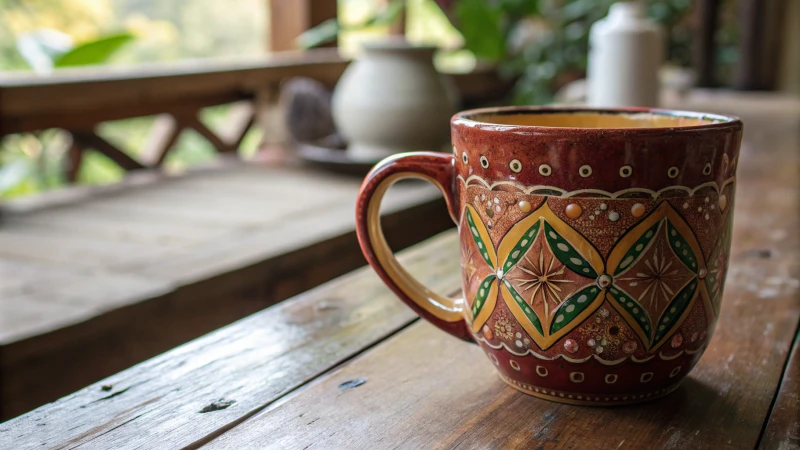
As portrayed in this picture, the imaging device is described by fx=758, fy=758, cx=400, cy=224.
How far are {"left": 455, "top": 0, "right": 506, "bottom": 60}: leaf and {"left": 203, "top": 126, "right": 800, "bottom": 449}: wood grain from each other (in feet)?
8.15

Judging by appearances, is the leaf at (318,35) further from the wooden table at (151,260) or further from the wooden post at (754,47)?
the wooden post at (754,47)

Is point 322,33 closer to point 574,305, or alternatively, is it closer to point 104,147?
point 104,147

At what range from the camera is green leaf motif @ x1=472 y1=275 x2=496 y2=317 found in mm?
367

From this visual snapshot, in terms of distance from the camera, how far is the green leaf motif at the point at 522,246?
344 mm

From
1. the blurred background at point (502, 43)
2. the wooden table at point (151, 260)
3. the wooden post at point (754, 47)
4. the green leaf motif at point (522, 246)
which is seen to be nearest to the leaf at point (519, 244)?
the green leaf motif at point (522, 246)

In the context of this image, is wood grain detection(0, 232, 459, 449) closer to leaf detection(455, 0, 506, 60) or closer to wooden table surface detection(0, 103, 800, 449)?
wooden table surface detection(0, 103, 800, 449)

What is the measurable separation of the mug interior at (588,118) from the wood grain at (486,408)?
0.14m

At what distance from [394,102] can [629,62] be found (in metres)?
0.51

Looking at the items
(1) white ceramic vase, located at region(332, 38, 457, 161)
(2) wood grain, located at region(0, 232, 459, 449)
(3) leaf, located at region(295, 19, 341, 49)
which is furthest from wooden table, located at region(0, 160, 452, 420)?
(3) leaf, located at region(295, 19, 341, 49)

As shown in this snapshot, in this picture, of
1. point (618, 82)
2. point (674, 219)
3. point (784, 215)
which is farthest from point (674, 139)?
point (618, 82)

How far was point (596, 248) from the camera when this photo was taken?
0.34 metres

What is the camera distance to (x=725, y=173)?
1.17 feet

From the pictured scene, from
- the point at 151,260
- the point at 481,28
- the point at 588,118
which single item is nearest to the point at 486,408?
the point at 588,118

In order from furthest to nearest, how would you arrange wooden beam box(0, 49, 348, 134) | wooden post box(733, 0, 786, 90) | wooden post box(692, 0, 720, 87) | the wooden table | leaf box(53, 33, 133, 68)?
1. wooden post box(733, 0, 786, 90)
2. wooden post box(692, 0, 720, 87)
3. leaf box(53, 33, 133, 68)
4. wooden beam box(0, 49, 348, 134)
5. the wooden table
